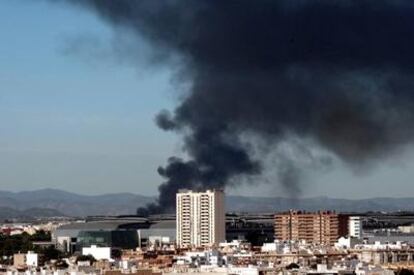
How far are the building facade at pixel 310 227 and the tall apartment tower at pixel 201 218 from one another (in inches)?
223

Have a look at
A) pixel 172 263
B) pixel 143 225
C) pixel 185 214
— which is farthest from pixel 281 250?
pixel 143 225

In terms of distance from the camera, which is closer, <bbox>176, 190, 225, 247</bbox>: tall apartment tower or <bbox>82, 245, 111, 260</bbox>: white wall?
<bbox>82, 245, 111, 260</bbox>: white wall

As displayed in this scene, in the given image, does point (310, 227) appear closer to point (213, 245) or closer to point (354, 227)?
point (354, 227)

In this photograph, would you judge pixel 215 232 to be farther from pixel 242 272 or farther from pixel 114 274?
pixel 114 274

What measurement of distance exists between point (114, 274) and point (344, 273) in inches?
297

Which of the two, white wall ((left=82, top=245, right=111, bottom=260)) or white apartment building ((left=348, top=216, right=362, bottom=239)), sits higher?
white apartment building ((left=348, top=216, right=362, bottom=239))

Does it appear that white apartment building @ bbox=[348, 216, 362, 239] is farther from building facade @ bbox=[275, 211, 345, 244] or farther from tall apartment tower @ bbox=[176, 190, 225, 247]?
tall apartment tower @ bbox=[176, 190, 225, 247]

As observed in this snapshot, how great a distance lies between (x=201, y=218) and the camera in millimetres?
91062

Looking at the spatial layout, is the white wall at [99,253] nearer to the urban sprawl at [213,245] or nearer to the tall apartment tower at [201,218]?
the urban sprawl at [213,245]

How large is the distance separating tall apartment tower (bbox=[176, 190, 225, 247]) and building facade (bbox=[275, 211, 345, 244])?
5.66 meters

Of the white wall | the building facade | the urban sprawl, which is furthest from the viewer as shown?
the building facade

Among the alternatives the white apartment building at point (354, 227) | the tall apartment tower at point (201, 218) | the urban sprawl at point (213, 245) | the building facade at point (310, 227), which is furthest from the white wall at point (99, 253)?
the white apartment building at point (354, 227)

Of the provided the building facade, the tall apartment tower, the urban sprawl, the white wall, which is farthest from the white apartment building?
the white wall

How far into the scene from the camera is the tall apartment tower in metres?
90.6
